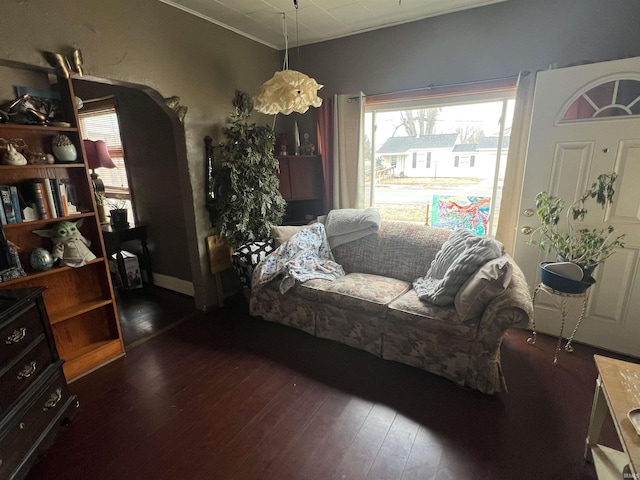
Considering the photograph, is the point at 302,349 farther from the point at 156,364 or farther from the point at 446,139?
the point at 446,139

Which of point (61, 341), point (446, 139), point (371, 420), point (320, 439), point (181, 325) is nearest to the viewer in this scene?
point (320, 439)

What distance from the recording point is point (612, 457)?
1.40 m

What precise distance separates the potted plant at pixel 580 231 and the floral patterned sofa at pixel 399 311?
36 centimetres

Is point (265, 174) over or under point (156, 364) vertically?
over

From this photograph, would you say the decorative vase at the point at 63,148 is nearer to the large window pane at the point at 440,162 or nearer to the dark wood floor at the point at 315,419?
the dark wood floor at the point at 315,419

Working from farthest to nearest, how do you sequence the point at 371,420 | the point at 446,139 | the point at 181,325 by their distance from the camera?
1. the point at 446,139
2. the point at 181,325
3. the point at 371,420

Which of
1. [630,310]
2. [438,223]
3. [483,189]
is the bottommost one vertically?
[630,310]

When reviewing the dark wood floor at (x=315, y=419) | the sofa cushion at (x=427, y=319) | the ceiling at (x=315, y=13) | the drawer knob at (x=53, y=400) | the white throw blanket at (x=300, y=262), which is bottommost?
the dark wood floor at (x=315, y=419)

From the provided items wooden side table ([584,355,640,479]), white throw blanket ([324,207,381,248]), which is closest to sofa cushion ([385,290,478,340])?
wooden side table ([584,355,640,479])

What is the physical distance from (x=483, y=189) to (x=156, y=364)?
311cm

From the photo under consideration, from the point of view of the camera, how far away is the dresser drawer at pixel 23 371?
141 cm

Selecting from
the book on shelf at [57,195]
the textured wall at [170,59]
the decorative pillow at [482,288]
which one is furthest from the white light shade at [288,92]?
the decorative pillow at [482,288]

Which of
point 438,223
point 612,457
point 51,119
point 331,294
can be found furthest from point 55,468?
point 438,223

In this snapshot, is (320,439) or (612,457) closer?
(612,457)
